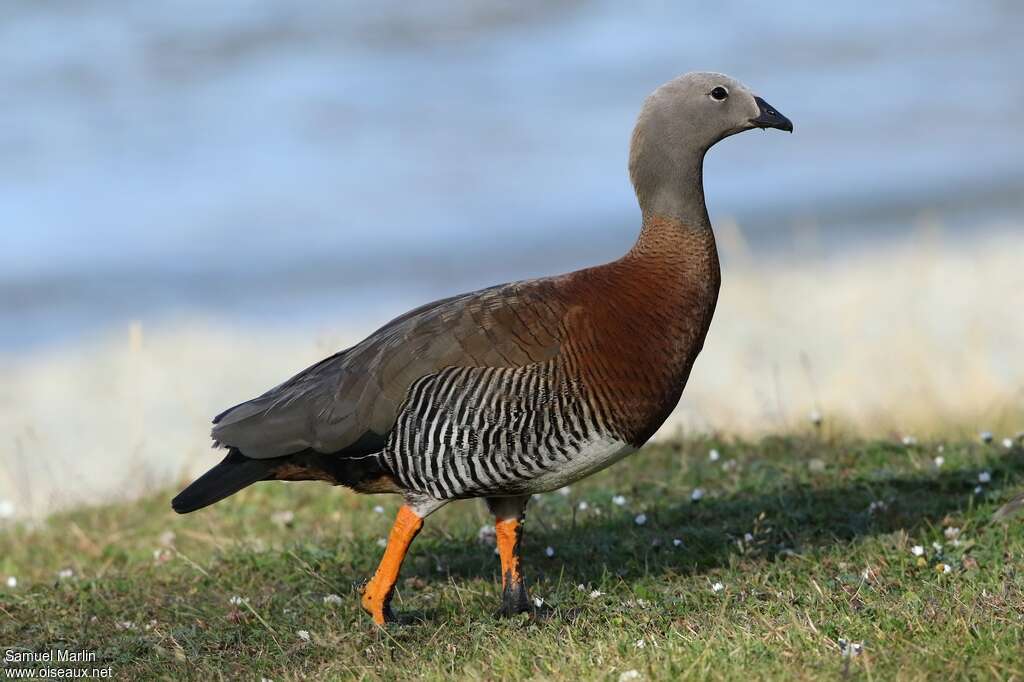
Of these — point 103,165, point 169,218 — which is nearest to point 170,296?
point 169,218

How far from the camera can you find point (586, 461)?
18.0ft

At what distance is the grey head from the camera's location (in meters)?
5.85

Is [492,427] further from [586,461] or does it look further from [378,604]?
[378,604]

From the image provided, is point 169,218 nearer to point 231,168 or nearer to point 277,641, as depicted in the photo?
point 231,168

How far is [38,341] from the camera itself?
1540 cm

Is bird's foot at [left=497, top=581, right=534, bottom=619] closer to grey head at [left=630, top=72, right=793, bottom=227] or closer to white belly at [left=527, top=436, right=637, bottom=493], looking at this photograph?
white belly at [left=527, top=436, right=637, bottom=493]

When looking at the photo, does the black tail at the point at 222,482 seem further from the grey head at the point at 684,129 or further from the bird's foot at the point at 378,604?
the grey head at the point at 684,129

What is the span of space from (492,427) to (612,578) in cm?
108

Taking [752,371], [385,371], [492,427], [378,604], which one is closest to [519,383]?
[492,427]

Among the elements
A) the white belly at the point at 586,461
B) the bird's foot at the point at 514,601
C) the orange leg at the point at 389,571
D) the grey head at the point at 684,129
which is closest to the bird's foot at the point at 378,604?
the orange leg at the point at 389,571

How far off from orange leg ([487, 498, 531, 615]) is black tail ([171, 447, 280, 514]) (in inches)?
39.5

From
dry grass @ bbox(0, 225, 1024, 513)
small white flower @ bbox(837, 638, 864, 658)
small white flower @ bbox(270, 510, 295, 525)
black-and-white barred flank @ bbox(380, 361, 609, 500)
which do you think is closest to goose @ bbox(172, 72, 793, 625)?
black-and-white barred flank @ bbox(380, 361, 609, 500)

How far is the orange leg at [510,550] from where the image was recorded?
578 centimetres

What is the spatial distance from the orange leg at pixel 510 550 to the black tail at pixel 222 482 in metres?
1.00
